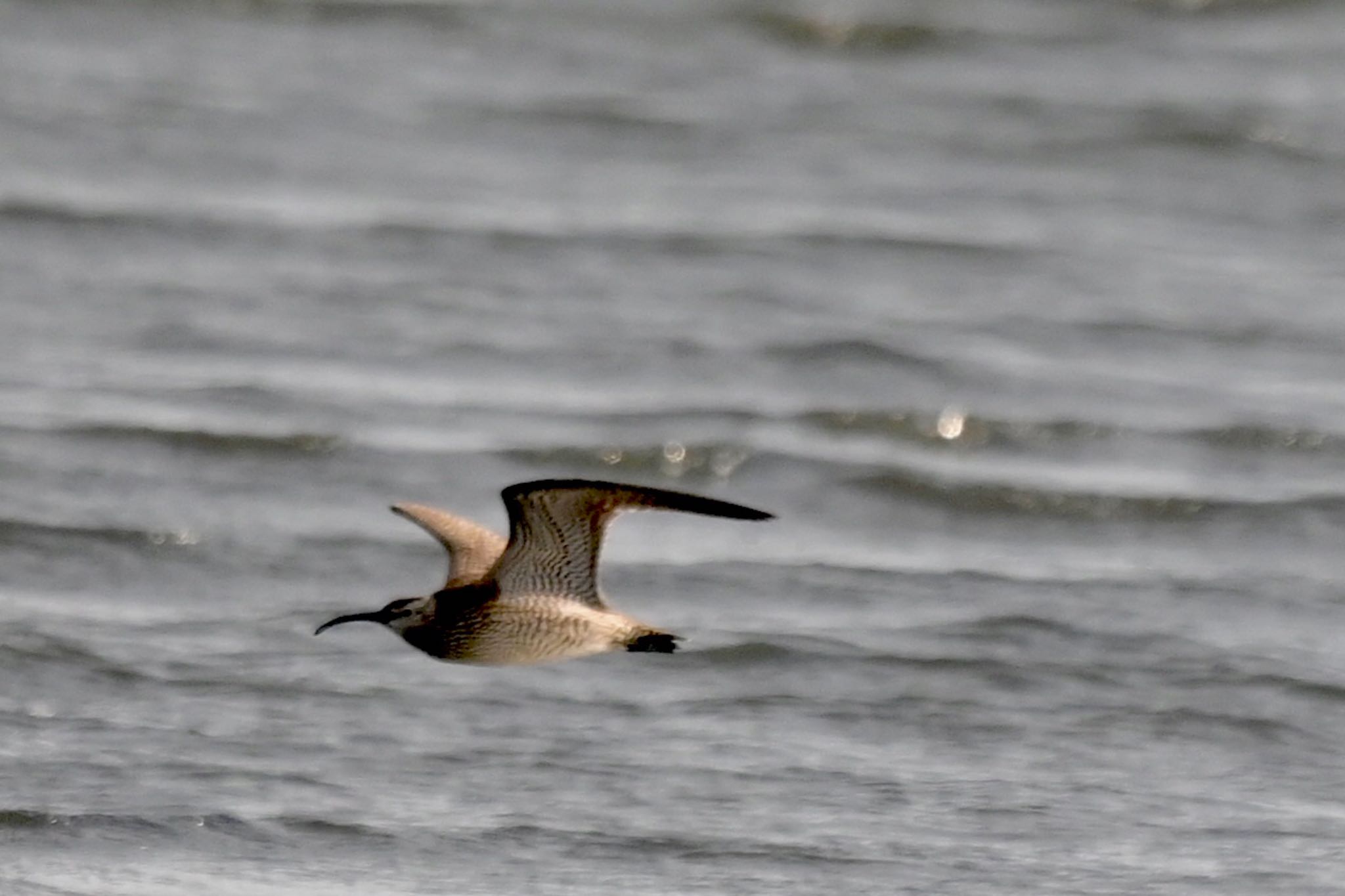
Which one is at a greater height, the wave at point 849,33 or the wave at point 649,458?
the wave at point 849,33

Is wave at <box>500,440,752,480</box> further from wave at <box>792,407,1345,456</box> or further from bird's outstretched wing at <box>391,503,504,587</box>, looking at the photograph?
bird's outstretched wing at <box>391,503,504,587</box>

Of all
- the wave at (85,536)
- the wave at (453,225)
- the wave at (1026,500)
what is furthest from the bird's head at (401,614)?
the wave at (453,225)

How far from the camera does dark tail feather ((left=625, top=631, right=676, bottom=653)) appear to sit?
560 cm

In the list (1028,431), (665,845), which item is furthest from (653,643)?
(1028,431)

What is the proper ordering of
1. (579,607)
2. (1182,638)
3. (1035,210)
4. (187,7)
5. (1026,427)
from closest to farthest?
(579,607) → (1182,638) → (1026,427) → (1035,210) → (187,7)

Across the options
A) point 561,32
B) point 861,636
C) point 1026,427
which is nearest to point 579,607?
point 861,636

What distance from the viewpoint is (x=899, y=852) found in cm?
619

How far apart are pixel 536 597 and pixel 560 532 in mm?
209

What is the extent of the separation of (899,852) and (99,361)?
4.66 meters

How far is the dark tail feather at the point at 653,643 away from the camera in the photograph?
5.60m

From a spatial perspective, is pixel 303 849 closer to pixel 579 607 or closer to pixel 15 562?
pixel 579 607

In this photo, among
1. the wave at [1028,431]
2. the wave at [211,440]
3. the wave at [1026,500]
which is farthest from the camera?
the wave at [1028,431]

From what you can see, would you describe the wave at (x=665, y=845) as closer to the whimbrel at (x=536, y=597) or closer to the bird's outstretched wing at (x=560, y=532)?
the whimbrel at (x=536, y=597)

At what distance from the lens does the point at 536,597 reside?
600 cm
